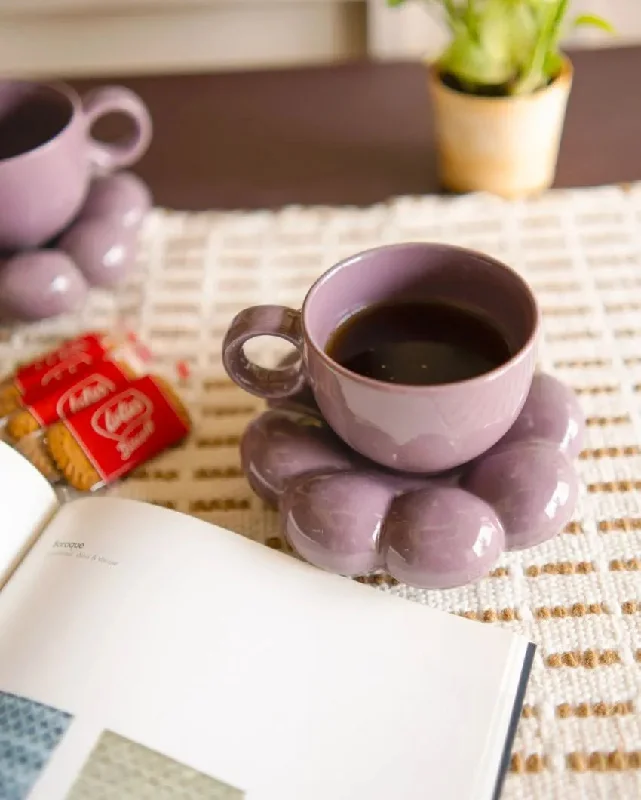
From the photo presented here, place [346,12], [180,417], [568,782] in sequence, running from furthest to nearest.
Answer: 1. [346,12]
2. [180,417]
3. [568,782]

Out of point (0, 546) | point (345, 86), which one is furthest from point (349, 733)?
point (345, 86)

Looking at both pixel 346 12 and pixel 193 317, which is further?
pixel 346 12

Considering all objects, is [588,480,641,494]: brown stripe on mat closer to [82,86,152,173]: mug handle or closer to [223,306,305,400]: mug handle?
[223,306,305,400]: mug handle

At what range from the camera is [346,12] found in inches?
36.0

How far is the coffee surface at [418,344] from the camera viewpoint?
38cm

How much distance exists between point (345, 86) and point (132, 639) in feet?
1.72

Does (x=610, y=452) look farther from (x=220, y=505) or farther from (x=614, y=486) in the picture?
(x=220, y=505)

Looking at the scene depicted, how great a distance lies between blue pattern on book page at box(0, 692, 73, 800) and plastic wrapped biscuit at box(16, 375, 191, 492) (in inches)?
4.8

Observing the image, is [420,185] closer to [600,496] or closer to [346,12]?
[600,496]

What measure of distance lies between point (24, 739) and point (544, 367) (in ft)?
1.03

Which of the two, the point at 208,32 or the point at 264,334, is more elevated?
the point at 264,334

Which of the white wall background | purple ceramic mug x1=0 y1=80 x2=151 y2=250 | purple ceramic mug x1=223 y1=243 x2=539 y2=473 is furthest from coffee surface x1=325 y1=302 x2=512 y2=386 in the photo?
the white wall background

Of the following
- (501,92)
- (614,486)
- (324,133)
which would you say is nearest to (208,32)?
(324,133)

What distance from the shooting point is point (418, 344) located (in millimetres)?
394
